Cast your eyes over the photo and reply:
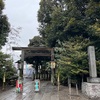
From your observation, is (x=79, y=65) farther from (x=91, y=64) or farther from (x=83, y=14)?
(x=83, y=14)

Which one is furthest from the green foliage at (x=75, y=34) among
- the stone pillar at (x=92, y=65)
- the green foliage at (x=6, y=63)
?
the green foliage at (x=6, y=63)

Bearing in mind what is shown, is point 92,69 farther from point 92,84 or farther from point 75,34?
point 75,34

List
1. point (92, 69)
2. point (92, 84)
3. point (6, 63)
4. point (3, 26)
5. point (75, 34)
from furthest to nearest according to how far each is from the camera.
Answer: point (75, 34) → point (3, 26) → point (6, 63) → point (92, 69) → point (92, 84)

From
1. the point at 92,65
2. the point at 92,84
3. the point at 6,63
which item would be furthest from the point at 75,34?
the point at 6,63

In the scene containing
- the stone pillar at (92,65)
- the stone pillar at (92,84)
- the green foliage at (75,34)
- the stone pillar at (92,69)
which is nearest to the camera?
the stone pillar at (92,84)

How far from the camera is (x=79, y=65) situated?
33.7 feet

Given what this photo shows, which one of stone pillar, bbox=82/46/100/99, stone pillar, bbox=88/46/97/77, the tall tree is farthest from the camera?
the tall tree

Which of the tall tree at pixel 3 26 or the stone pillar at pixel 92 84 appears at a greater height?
the tall tree at pixel 3 26

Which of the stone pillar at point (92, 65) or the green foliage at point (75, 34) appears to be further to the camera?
the green foliage at point (75, 34)

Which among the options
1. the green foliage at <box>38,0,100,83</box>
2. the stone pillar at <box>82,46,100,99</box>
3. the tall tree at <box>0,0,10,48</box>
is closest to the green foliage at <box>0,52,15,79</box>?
the tall tree at <box>0,0,10,48</box>

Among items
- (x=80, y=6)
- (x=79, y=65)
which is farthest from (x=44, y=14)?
(x=79, y=65)

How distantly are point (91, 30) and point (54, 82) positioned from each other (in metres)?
6.42

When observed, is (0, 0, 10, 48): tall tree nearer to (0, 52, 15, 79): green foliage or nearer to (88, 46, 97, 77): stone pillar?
(0, 52, 15, 79): green foliage

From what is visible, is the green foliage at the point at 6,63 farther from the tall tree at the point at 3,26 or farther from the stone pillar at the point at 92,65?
the stone pillar at the point at 92,65
